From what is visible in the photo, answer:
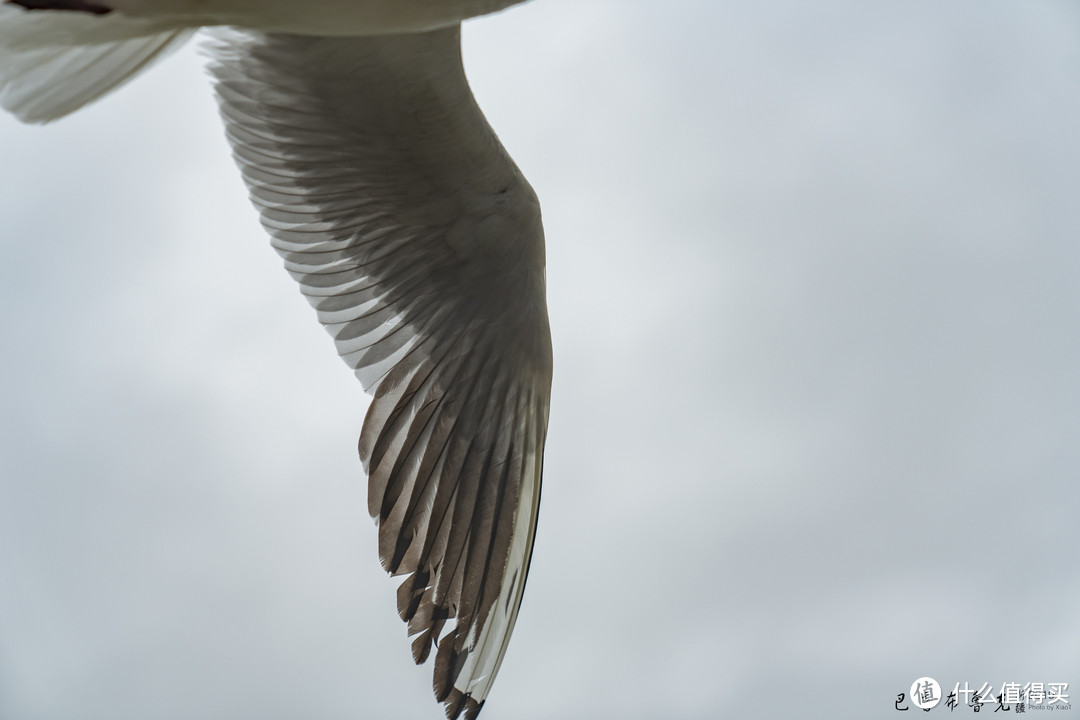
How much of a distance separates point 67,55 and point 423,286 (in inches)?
28.9

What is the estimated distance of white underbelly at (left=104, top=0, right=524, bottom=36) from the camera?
1.12 meters

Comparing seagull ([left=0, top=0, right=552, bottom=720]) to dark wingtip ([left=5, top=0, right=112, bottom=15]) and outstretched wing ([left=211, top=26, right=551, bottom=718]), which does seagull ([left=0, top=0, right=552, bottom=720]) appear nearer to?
outstretched wing ([left=211, top=26, right=551, bottom=718])

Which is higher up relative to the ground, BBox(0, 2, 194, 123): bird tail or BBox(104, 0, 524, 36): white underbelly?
BBox(104, 0, 524, 36): white underbelly

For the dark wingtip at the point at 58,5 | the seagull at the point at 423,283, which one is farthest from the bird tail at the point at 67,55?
the seagull at the point at 423,283

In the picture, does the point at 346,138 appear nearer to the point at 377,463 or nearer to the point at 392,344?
the point at 392,344

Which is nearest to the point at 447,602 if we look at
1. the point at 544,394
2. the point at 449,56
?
the point at 544,394

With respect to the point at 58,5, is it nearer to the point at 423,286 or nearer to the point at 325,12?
the point at 325,12

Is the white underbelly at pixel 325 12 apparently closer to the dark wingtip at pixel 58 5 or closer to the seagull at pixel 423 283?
the dark wingtip at pixel 58 5

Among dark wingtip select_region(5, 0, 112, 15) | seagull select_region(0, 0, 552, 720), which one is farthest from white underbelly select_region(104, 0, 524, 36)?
Answer: seagull select_region(0, 0, 552, 720)

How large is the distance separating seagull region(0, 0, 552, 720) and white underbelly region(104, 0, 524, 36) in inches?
11.8

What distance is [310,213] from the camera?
168cm

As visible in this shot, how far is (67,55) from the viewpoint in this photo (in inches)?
46.7

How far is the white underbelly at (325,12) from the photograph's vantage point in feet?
3.67

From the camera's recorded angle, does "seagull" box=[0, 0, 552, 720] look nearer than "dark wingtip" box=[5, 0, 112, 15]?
No
